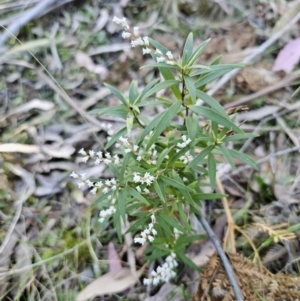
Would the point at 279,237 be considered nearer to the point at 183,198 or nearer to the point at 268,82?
the point at 183,198

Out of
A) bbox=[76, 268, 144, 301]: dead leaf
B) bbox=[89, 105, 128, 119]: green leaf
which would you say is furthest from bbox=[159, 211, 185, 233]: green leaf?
bbox=[76, 268, 144, 301]: dead leaf

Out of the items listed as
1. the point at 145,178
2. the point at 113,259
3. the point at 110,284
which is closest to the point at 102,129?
the point at 113,259

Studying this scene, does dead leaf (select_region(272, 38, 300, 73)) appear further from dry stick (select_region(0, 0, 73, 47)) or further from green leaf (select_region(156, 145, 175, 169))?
dry stick (select_region(0, 0, 73, 47))

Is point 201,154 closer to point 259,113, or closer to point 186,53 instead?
point 186,53

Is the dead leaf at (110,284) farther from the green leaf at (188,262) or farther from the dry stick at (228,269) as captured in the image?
the dry stick at (228,269)

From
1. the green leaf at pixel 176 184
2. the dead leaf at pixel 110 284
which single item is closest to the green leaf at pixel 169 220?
the green leaf at pixel 176 184

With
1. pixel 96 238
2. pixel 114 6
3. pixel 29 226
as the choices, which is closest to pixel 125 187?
pixel 96 238

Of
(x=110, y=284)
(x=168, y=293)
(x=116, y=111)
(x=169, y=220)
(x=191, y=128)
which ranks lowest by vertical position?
(x=110, y=284)
